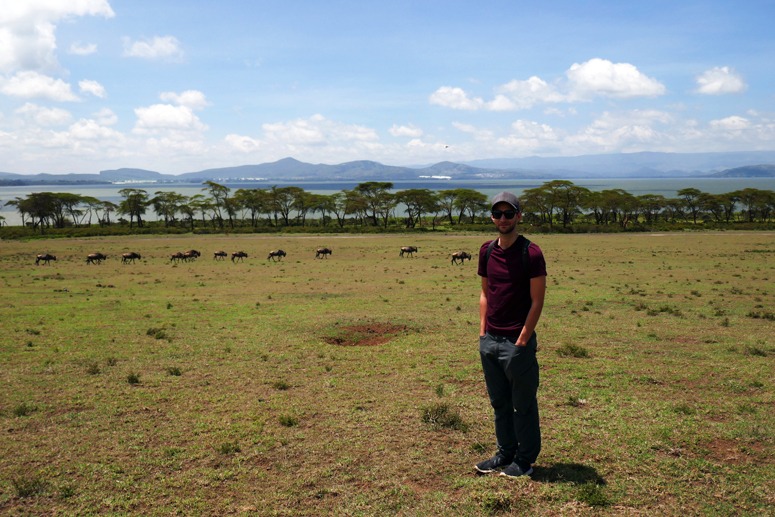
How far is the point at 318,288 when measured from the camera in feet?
91.8

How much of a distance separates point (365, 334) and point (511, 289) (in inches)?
414

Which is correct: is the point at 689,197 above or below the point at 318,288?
above

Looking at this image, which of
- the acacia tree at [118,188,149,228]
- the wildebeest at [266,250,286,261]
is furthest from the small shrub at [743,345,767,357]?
the acacia tree at [118,188,149,228]

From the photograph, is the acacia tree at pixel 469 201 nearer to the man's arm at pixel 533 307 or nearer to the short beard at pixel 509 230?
the short beard at pixel 509 230

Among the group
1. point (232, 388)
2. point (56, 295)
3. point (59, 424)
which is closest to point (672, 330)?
point (232, 388)

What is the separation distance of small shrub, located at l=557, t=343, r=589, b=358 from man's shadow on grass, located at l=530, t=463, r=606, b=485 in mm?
6333

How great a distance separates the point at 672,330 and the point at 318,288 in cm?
1776

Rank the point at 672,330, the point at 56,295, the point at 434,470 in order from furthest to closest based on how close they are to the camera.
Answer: the point at 56,295 → the point at 672,330 → the point at 434,470

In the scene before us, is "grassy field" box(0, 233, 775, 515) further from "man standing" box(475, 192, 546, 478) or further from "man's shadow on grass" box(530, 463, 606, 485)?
"man standing" box(475, 192, 546, 478)

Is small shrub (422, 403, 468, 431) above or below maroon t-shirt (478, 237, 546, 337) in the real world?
below

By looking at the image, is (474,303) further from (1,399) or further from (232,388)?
(1,399)

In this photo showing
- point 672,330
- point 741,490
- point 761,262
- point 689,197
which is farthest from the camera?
point 689,197

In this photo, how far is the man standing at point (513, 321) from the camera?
5602 millimetres

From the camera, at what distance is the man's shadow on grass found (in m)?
6.26
